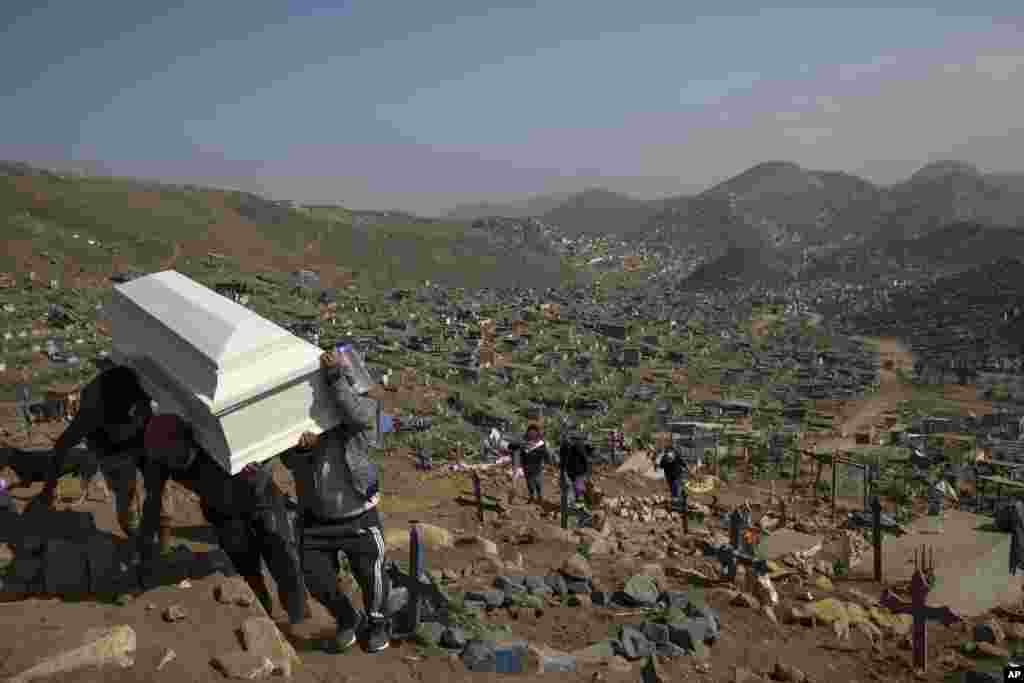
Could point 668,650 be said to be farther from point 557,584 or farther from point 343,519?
point 343,519

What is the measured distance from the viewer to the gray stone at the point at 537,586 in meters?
6.27

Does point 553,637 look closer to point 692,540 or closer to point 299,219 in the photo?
point 692,540

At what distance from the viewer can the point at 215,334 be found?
3.78 m

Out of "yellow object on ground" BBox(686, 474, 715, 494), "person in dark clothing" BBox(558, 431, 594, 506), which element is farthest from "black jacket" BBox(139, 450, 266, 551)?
"yellow object on ground" BBox(686, 474, 715, 494)

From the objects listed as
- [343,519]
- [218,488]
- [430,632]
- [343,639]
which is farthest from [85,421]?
[430,632]

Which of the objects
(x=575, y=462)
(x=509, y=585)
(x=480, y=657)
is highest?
(x=480, y=657)

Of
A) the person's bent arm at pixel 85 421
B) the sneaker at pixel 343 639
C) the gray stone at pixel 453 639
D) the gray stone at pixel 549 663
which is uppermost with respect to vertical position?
the person's bent arm at pixel 85 421

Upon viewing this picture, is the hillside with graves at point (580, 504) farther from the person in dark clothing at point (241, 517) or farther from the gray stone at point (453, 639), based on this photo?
the person in dark clothing at point (241, 517)

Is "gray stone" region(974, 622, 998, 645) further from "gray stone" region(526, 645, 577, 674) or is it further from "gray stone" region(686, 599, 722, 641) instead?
"gray stone" region(526, 645, 577, 674)

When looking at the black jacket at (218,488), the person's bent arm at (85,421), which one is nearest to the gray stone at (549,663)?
the black jacket at (218,488)

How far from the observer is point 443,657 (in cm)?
465

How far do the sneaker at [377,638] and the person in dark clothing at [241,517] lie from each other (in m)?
0.54

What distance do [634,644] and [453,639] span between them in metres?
1.34

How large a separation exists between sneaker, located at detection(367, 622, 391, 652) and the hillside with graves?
0.11m
